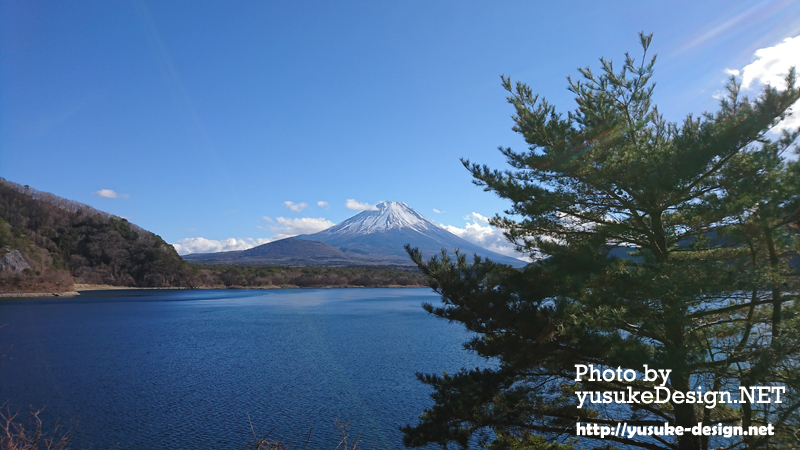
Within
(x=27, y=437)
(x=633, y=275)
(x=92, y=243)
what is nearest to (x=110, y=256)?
(x=92, y=243)

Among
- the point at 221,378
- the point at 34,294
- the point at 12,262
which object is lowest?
the point at 34,294

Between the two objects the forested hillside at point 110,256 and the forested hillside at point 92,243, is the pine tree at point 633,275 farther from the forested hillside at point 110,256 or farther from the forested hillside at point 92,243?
the forested hillside at point 92,243

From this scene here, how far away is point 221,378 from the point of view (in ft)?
39.5

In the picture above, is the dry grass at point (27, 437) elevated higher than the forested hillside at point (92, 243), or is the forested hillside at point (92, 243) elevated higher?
the forested hillside at point (92, 243)

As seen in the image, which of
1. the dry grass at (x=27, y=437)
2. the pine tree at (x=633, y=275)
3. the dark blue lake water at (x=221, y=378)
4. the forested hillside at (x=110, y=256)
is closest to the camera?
the dry grass at (x=27, y=437)

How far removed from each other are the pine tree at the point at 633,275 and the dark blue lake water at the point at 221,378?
401 cm

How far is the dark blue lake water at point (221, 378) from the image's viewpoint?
8.27 meters

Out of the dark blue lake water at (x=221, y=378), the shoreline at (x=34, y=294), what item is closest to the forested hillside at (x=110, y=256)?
the shoreline at (x=34, y=294)

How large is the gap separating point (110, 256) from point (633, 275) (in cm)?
7215

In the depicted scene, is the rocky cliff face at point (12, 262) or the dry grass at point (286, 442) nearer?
the dry grass at point (286, 442)

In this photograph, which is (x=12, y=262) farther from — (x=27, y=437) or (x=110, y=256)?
(x=27, y=437)

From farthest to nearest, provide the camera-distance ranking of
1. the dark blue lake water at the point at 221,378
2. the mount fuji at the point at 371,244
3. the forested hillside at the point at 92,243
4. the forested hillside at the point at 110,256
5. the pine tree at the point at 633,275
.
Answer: the mount fuji at the point at 371,244
the forested hillside at the point at 92,243
the forested hillside at the point at 110,256
the dark blue lake water at the point at 221,378
the pine tree at the point at 633,275

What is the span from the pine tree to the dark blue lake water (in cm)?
401

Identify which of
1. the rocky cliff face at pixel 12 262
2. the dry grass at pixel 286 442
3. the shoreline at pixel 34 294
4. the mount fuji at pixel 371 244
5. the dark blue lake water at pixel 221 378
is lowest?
the shoreline at pixel 34 294
